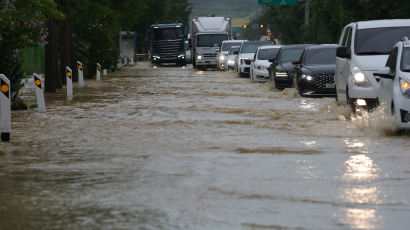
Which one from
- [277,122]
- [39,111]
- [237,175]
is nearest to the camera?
[237,175]

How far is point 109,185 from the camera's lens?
10.1 meters

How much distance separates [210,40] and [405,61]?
155ft

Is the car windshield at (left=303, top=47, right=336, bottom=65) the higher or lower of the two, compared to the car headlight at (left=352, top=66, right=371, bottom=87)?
higher

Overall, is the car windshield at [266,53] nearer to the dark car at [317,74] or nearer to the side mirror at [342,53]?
the dark car at [317,74]

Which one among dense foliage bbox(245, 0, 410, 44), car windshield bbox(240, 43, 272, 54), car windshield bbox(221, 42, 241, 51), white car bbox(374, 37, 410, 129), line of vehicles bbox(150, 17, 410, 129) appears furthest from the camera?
car windshield bbox(221, 42, 241, 51)

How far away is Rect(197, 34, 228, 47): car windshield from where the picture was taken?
6259 centimetres

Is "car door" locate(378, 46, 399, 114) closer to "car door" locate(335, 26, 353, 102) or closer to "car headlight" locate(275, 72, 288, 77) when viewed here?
"car door" locate(335, 26, 353, 102)

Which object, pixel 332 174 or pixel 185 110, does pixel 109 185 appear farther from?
pixel 185 110

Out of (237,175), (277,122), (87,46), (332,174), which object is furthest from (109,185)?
(87,46)

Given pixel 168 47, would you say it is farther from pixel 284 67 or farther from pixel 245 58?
pixel 284 67

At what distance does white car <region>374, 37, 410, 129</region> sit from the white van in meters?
1.05

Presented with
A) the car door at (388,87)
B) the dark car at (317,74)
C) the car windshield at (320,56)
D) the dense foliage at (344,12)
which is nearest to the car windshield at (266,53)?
the car windshield at (320,56)

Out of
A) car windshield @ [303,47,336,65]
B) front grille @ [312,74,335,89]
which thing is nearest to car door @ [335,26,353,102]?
front grille @ [312,74,335,89]

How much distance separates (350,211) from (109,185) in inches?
114
